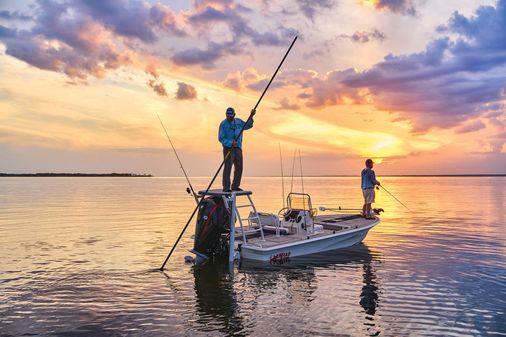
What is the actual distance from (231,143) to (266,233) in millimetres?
4493

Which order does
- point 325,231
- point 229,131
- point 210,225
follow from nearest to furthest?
1. point 210,225
2. point 229,131
3. point 325,231

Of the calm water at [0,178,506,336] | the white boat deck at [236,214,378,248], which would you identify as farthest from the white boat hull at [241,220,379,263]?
the calm water at [0,178,506,336]

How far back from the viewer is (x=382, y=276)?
42.4 feet

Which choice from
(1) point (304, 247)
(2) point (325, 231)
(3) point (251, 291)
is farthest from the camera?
(2) point (325, 231)

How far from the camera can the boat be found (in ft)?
44.7

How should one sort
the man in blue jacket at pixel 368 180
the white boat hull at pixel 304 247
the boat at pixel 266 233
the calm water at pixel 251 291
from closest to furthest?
the calm water at pixel 251 291 → the boat at pixel 266 233 → the white boat hull at pixel 304 247 → the man in blue jacket at pixel 368 180

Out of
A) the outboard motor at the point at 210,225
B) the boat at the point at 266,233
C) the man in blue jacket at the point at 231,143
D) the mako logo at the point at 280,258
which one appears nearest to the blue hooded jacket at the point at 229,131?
the man in blue jacket at the point at 231,143

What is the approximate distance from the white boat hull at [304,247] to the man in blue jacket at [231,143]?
2259 mm

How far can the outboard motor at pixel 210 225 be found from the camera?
532 inches

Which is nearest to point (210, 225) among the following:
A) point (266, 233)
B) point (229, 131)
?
point (229, 131)

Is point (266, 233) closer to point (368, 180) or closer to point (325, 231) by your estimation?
point (325, 231)

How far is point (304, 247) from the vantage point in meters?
15.4

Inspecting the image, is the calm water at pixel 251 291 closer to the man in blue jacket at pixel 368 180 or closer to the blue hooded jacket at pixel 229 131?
the man in blue jacket at pixel 368 180

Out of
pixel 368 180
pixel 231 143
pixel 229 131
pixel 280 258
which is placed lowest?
pixel 280 258
